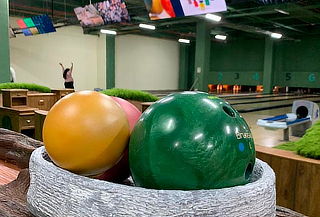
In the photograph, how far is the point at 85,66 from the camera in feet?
50.4

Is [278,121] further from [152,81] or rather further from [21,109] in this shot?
[152,81]

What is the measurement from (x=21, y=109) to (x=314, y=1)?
8707 millimetres

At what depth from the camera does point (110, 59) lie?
15406 mm

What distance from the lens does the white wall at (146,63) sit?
1669cm

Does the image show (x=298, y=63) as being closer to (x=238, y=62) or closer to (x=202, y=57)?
(x=238, y=62)

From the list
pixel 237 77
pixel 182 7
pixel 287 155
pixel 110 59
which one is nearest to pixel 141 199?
pixel 287 155

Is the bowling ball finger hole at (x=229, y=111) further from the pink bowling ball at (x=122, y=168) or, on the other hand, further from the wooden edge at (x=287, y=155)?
the wooden edge at (x=287, y=155)

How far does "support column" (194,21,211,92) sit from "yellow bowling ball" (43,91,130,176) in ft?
41.3

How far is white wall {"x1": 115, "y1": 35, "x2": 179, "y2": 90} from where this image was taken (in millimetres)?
16688

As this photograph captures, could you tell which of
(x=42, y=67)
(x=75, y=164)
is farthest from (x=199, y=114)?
(x=42, y=67)

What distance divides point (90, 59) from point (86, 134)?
15.4 m

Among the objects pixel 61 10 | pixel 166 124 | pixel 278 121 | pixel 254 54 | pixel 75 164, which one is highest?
pixel 61 10

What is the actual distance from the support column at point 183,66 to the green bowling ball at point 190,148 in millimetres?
18898

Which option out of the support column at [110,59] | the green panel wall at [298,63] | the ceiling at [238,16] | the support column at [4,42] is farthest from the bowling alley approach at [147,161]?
the green panel wall at [298,63]
